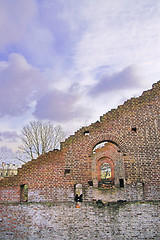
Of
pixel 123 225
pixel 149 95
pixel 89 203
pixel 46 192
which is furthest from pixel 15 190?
pixel 149 95

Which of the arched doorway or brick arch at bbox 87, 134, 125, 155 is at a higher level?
brick arch at bbox 87, 134, 125, 155

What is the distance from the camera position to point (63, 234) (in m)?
7.80

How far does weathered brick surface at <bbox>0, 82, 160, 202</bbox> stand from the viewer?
8250mm

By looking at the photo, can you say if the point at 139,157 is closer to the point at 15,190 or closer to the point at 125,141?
the point at 125,141

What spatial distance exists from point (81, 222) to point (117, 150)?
3.15 metres

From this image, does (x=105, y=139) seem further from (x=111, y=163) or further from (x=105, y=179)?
(x=105, y=179)

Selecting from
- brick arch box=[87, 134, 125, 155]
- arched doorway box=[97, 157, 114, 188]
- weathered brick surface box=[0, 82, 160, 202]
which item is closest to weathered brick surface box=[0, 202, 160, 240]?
weathered brick surface box=[0, 82, 160, 202]

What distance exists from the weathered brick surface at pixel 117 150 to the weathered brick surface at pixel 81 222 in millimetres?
444

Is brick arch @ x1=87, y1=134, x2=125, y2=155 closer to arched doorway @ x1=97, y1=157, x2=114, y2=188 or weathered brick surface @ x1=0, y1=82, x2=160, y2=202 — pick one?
weathered brick surface @ x1=0, y1=82, x2=160, y2=202

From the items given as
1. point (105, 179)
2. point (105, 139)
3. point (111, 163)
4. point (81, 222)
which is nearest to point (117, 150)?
point (105, 139)

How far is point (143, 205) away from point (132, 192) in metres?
0.60

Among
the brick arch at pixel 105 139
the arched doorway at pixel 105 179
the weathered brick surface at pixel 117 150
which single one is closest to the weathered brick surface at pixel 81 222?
the weathered brick surface at pixel 117 150

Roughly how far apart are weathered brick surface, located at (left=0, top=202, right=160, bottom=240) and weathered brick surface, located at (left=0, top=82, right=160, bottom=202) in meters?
0.44

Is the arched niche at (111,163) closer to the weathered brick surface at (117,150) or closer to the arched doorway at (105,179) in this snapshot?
the arched doorway at (105,179)
